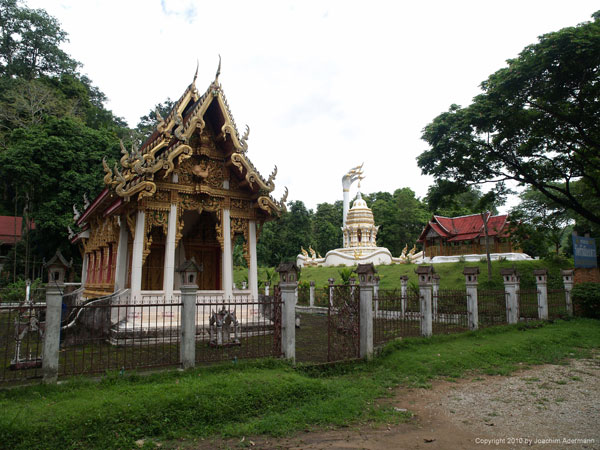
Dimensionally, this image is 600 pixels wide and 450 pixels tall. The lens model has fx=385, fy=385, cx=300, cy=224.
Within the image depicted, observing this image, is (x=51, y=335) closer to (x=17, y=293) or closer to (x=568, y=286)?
(x=568, y=286)

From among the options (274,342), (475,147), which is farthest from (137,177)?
(475,147)

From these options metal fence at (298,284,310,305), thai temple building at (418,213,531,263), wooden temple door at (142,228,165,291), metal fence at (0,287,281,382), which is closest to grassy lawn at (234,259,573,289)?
thai temple building at (418,213,531,263)

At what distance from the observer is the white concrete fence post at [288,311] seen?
7.54 m

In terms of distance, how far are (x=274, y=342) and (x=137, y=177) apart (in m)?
6.17

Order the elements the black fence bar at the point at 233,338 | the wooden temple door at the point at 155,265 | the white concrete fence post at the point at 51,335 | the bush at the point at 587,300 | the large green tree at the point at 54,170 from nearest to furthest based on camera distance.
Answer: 1. the white concrete fence post at the point at 51,335
2. the black fence bar at the point at 233,338
3. the wooden temple door at the point at 155,265
4. the bush at the point at 587,300
5. the large green tree at the point at 54,170

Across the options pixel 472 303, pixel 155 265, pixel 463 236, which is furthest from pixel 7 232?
pixel 463 236

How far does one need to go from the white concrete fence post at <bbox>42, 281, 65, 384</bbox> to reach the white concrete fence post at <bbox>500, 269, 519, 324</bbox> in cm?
1254

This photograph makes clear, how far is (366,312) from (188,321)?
3808 millimetres

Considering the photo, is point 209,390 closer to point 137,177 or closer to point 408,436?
point 408,436

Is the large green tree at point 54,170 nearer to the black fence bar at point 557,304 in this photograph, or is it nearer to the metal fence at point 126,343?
the metal fence at point 126,343

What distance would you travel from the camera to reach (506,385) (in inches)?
280

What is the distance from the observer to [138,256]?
34.9 feet

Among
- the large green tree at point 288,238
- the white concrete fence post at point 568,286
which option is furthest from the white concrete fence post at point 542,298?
the large green tree at point 288,238

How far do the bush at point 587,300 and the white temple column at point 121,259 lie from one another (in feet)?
54.1
